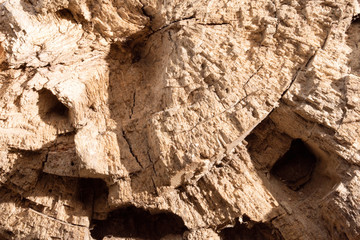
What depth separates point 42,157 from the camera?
267 cm

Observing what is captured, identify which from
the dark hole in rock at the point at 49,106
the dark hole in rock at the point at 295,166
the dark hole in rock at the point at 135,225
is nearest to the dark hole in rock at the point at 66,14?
the dark hole in rock at the point at 49,106

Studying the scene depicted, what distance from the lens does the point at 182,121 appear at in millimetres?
2496

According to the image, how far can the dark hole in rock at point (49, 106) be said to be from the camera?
9.11 ft

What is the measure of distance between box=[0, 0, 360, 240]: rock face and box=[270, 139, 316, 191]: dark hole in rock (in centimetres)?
1

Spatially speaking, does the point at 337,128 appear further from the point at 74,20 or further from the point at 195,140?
the point at 74,20

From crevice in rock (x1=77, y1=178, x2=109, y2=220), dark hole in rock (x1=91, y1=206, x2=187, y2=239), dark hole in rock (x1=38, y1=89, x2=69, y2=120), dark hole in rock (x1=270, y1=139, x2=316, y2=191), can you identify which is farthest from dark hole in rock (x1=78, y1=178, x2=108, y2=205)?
dark hole in rock (x1=270, y1=139, x2=316, y2=191)

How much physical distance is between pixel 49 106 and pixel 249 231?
201 cm

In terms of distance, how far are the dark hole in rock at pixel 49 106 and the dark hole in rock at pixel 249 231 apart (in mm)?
1710

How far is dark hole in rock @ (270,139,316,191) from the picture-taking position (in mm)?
2666

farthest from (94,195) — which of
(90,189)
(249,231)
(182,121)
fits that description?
(249,231)

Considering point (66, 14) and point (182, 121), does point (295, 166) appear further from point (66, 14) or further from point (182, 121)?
point (66, 14)

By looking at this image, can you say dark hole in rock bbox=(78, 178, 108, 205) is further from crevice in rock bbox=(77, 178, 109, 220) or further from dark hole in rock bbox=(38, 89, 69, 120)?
dark hole in rock bbox=(38, 89, 69, 120)

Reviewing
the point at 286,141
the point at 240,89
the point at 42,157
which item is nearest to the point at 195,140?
the point at 240,89

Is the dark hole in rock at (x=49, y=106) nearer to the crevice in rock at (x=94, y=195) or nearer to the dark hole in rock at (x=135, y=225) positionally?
the crevice in rock at (x=94, y=195)
